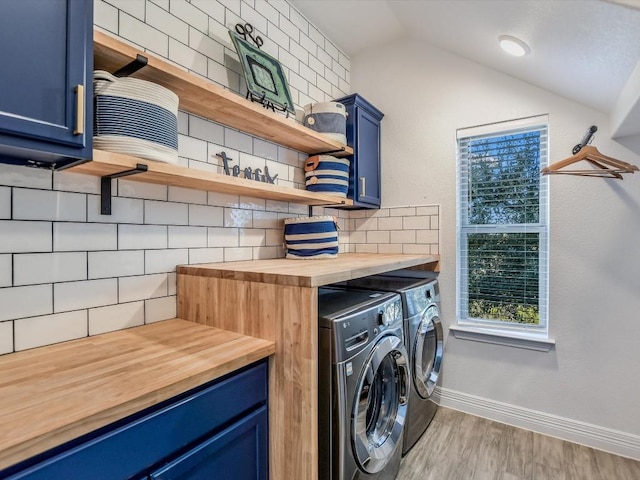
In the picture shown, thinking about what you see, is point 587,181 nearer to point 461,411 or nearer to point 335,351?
point 461,411

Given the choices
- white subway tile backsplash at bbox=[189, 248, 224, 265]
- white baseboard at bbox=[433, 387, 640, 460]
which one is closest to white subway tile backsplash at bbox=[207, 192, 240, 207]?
white subway tile backsplash at bbox=[189, 248, 224, 265]

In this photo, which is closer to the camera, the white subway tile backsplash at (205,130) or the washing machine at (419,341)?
the white subway tile backsplash at (205,130)

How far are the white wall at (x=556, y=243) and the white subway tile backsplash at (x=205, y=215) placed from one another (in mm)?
1451

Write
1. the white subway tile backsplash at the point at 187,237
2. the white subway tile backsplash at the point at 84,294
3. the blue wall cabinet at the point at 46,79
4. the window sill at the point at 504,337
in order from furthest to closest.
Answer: the window sill at the point at 504,337 < the white subway tile backsplash at the point at 187,237 < the white subway tile backsplash at the point at 84,294 < the blue wall cabinet at the point at 46,79

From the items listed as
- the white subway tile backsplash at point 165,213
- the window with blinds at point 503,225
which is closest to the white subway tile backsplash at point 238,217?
the white subway tile backsplash at point 165,213

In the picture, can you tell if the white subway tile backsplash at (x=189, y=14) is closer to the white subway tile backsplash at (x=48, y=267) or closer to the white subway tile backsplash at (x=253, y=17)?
the white subway tile backsplash at (x=253, y=17)

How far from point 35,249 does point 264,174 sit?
44.8 inches

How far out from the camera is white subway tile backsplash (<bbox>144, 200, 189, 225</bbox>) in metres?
1.46

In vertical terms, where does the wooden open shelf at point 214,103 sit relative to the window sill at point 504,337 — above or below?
above

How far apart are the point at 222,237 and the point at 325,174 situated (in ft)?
2.65

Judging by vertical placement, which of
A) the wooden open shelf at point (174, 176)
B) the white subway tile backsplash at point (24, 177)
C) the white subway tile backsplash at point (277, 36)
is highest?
the white subway tile backsplash at point (277, 36)

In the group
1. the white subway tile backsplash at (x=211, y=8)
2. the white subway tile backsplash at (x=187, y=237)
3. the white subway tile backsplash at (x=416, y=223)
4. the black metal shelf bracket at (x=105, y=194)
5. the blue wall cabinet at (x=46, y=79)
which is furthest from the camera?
the white subway tile backsplash at (x=416, y=223)

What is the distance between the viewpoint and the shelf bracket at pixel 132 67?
1.16 meters

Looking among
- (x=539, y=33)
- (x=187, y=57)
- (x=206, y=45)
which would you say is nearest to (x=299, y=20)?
(x=206, y=45)
